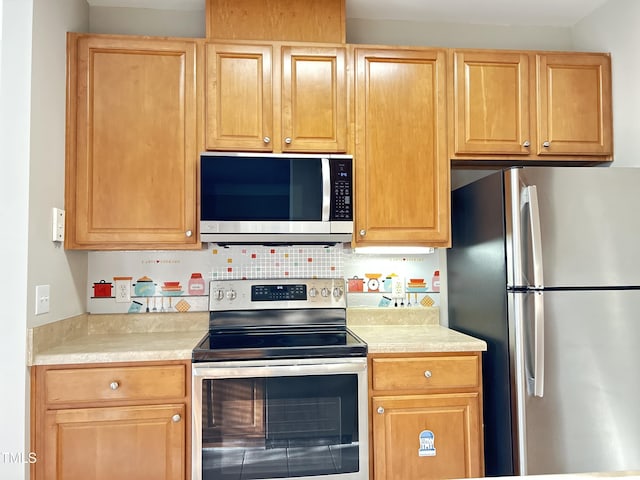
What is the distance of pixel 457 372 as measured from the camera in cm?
189

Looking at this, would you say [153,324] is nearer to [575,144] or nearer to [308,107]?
[308,107]

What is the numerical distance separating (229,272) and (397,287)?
0.93m

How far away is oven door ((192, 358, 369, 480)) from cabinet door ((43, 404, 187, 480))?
Result: 94 millimetres

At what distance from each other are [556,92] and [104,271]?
98.3 inches

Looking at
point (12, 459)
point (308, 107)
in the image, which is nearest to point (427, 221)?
Answer: point (308, 107)

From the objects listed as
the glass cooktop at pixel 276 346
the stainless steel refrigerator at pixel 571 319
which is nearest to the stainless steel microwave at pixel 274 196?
the glass cooktop at pixel 276 346

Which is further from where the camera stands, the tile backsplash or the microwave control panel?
the tile backsplash

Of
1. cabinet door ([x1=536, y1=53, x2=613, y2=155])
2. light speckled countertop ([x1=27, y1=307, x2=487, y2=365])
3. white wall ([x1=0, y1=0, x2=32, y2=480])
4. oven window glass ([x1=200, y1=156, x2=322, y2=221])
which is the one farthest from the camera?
cabinet door ([x1=536, y1=53, x2=613, y2=155])

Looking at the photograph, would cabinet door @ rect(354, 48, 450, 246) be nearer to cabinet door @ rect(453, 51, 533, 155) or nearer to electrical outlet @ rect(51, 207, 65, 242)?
cabinet door @ rect(453, 51, 533, 155)

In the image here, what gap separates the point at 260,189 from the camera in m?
2.00

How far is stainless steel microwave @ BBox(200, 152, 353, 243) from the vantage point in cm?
197

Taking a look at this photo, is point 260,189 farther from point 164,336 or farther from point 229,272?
point 164,336

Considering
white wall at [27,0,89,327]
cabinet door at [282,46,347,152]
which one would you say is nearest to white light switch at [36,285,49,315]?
white wall at [27,0,89,327]

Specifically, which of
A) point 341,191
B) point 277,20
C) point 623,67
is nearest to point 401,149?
point 341,191
